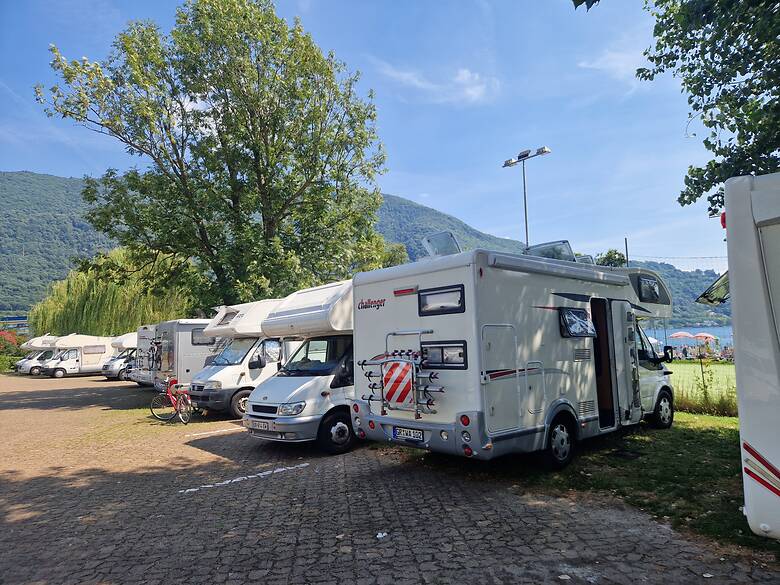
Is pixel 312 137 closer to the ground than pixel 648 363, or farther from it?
farther from it

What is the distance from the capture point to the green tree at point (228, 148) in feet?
58.6

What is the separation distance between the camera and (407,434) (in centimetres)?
681

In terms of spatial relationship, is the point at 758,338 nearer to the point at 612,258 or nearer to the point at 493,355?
the point at 493,355

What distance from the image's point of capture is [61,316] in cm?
3788

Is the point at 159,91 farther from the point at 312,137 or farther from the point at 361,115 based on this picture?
the point at 361,115

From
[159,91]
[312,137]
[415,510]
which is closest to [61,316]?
[159,91]

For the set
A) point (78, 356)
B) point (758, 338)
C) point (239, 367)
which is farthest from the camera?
point (78, 356)

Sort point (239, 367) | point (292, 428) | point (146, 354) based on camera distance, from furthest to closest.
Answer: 1. point (146, 354)
2. point (239, 367)
3. point (292, 428)

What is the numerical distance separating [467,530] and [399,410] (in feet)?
6.50

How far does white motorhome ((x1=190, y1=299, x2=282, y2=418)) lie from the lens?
12.5 meters

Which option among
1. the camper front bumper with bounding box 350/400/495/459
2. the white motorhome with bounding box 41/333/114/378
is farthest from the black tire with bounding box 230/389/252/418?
the white motorhome with bounding box 41/333/114/378

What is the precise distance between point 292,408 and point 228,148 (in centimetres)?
1276

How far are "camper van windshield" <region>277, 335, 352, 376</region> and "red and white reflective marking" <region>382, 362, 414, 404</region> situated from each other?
2353 millimetres

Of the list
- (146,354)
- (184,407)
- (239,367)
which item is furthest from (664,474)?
(146,354)
